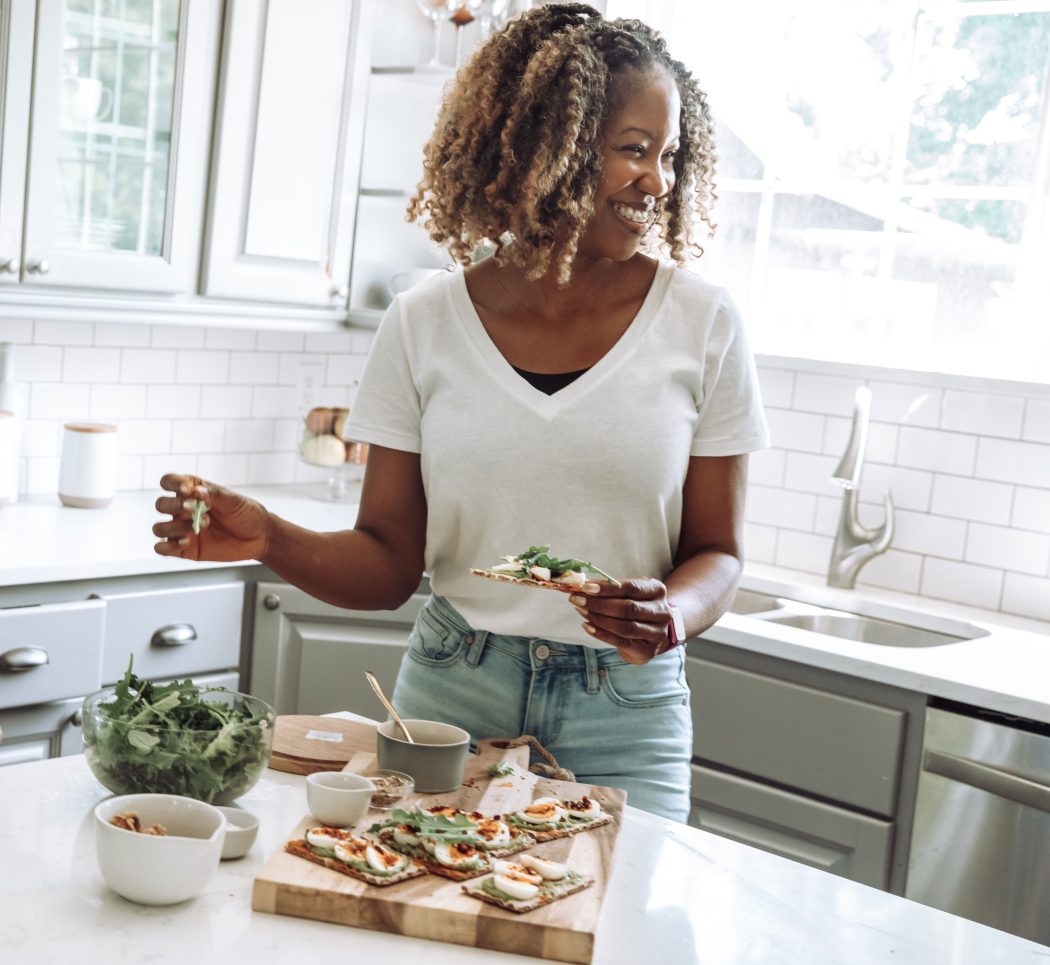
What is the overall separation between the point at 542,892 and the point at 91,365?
7.72 feet

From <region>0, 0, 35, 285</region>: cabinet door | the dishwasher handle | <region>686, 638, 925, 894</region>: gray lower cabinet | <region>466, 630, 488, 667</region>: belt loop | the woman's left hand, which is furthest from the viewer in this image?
<region>0, 0, 35, 285</region>: cabinet door

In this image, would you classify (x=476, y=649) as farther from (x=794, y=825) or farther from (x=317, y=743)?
(x=794, y=825)

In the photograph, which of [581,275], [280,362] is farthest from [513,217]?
[280,362]

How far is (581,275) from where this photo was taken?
1.76 m

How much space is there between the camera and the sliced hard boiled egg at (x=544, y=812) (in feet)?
4.22

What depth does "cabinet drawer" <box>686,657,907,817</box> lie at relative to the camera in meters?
2.33

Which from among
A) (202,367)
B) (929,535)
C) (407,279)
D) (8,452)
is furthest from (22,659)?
(929,535)

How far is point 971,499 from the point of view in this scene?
2.97 m

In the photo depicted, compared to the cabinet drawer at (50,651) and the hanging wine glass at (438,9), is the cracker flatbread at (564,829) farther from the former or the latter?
the hanging wine glass at (438,9)

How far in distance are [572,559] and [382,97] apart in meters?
2.02

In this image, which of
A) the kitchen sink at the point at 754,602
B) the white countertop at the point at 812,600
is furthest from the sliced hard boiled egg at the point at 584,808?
the kitchen sink at the point at 754,602

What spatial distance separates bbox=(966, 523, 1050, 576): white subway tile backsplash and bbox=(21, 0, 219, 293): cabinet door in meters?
1.81

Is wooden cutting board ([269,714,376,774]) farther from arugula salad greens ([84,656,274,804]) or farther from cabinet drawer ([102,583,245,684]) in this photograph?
cabinet drawer ([102,583,245,684])

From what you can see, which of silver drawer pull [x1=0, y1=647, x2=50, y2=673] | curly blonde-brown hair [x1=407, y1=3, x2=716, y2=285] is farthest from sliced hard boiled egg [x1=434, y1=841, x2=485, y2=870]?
silver drawer pull [x1=0, y1=647, x2=50, y2=673]
